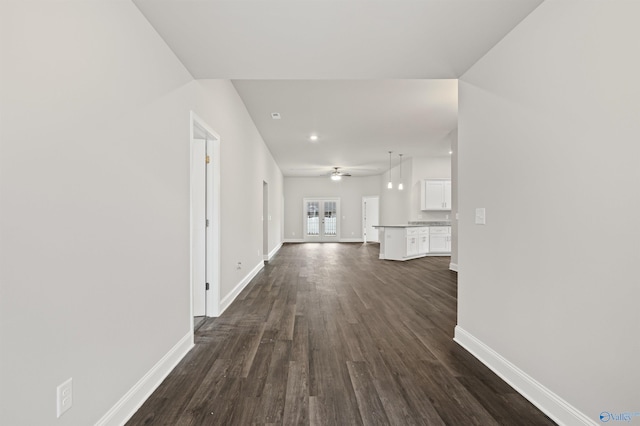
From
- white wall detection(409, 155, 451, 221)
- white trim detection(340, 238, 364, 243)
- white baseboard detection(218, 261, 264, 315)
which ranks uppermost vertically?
white wall detection(409, 155, 451, 221)

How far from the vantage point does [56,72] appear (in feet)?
4.18

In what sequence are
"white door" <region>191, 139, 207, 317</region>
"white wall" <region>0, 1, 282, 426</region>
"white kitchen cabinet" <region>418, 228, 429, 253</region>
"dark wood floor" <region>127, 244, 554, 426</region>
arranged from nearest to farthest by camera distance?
"white wall" <region>0, 1, 282, 426</region>, "dark wood floor" <region>127, 244, 554, 426</region>, "white door" <region>191, 139, 207, 317</region>, "white kitchen cabinet" <region>418, 228, 429, 253</region>

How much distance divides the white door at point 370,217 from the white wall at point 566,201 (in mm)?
10758

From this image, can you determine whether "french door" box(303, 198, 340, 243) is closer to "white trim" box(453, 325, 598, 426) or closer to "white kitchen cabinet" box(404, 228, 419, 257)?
"white kitchen cabinet" box(404, 228, 419, 257)

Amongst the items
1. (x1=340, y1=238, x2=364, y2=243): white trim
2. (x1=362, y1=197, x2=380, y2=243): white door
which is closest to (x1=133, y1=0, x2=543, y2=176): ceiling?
(x1=362, y1=197, x2=380, y2=243): white door

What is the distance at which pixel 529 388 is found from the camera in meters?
1.93

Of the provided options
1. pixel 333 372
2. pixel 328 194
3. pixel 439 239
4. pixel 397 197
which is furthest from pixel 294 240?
pixel 333 372

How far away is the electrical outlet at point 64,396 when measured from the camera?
129 cm

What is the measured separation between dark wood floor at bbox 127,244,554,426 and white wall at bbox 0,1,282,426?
1.35ft

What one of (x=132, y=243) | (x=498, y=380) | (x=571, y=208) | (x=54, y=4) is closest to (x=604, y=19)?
(x=571, y=208)

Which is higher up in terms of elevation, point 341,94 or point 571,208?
point 341,94

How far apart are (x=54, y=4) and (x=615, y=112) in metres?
2.49

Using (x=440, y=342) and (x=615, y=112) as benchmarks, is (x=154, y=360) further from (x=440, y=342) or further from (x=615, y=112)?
(x=615, y=112)

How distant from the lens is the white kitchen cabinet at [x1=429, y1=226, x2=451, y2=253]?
347 inches
